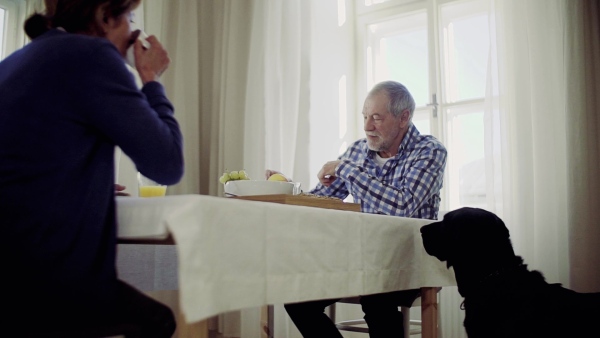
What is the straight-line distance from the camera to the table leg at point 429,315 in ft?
5.37

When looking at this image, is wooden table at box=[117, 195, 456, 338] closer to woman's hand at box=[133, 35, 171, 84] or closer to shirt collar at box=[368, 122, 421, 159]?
woman's hand at box=[133, 35, 171, 84]

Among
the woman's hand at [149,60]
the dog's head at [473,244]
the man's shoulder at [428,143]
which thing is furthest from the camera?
the man's shoulder at [428,143]

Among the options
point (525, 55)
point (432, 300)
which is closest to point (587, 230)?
point (525, 55)

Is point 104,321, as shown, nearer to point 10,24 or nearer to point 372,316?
point 372,316

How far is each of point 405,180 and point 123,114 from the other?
1338mm

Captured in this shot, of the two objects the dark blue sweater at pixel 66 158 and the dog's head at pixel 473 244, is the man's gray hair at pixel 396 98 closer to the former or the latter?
the dog's head at pixel 473 244

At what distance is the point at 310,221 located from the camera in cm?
116

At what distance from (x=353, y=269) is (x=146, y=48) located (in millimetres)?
658

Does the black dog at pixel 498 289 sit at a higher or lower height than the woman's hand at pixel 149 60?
lower

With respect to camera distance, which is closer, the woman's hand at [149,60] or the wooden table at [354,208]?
the woman's hand at [149,60]

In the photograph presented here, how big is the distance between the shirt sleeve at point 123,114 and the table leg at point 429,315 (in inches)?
38.4

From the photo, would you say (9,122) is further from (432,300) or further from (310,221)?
(432,300)

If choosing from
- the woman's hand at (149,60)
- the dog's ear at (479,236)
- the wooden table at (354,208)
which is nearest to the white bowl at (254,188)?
the wooden table at (354,208)

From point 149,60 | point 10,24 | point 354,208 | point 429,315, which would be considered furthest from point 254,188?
point 10,24
